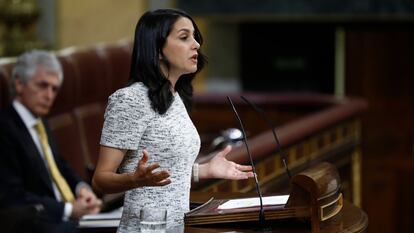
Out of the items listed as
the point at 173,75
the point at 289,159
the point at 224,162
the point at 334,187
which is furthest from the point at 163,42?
the point at 289,159

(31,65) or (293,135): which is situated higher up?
(31,65)

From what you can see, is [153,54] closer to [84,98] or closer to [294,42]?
[84,98]

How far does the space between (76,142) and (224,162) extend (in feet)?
9.18

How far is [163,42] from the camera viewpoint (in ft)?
9.14

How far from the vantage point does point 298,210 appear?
281 centimetres

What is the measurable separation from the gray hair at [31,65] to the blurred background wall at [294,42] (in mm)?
3482

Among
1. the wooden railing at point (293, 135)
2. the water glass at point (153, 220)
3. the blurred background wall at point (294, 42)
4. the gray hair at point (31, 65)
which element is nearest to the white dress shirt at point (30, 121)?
the gray hair at point (31, 65)

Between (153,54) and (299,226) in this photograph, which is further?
(299,226)

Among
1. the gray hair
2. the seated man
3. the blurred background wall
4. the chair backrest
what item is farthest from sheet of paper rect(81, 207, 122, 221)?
the blurred background wall

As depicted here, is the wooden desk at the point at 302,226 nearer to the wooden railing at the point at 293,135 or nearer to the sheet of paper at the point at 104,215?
the wooden railing at the point at 293,135

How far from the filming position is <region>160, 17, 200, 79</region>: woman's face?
2785 millimetres

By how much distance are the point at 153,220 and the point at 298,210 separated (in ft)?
1.36

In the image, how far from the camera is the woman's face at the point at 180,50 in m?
2.79

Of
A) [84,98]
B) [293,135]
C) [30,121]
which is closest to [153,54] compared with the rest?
[30,121]
